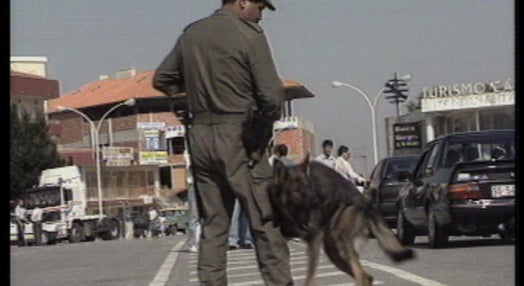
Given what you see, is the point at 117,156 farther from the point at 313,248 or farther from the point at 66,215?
the point at 313,248

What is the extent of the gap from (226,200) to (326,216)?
0.69 meters

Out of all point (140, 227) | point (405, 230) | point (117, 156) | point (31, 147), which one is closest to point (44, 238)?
point (140, 227)

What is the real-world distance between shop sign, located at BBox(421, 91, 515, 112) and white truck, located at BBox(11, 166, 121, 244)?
30835 millimetres

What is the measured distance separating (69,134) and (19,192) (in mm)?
45152

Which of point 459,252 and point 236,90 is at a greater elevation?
point 236,90

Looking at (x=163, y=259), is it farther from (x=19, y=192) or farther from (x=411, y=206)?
(x=19, y=192)

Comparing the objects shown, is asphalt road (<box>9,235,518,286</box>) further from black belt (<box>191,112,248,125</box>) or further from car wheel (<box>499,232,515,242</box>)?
black belt (<box>191,112,248,125</box>)

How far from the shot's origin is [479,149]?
16.7m

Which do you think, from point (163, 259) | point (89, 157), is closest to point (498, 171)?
point (163, 259)

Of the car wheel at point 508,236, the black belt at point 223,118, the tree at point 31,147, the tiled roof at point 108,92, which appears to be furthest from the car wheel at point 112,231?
the tiled roof at point 108,92

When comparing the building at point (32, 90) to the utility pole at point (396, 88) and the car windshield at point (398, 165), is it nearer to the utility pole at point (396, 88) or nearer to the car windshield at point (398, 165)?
the utility pole at point (396, 88)

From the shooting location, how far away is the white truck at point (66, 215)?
190 feet

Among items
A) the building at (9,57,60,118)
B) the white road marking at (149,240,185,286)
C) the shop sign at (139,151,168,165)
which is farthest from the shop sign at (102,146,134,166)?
the white road marking at (149,240,185,286)

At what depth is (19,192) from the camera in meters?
80.4
